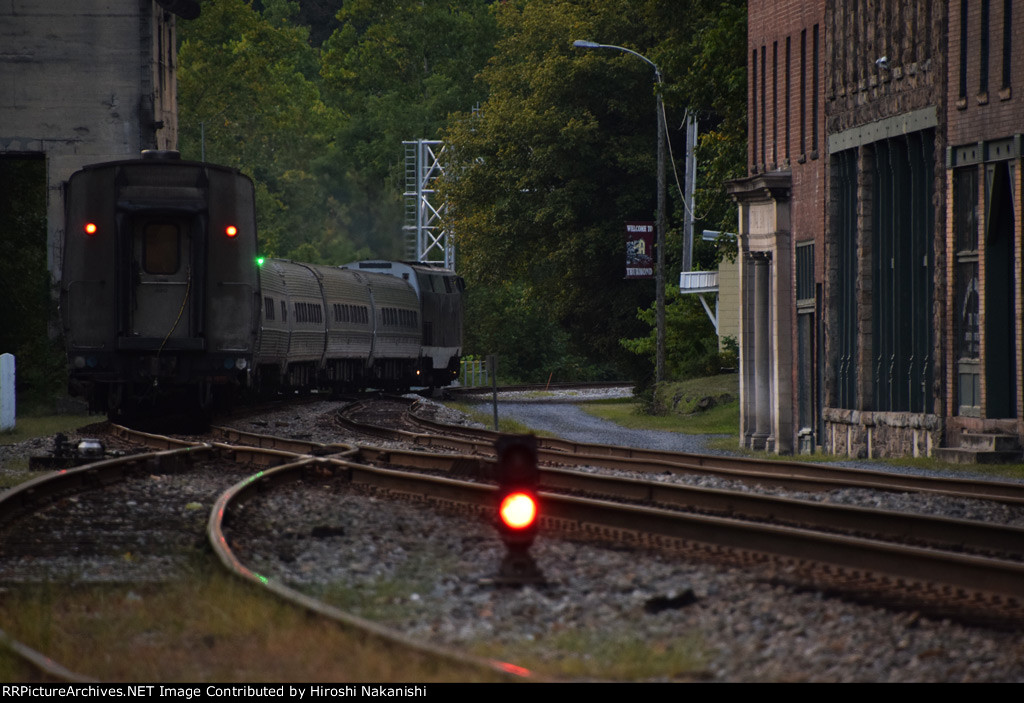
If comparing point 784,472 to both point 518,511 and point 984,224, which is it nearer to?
point 984,224

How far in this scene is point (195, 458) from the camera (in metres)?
18.9

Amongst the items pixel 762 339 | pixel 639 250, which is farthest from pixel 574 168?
pixel 762 339

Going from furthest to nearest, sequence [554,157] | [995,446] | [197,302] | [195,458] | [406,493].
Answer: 1. [554,157]
2. [197,302]
3. [995,446]
4. [195,458]
5. [406,493]

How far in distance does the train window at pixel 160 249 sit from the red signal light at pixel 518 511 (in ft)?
50.4

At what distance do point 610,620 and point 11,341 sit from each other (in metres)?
28.1

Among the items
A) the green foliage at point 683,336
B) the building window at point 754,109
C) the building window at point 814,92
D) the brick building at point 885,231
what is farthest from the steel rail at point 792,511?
the green foliage at point 683,336

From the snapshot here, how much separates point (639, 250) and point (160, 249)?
18363 millimetres

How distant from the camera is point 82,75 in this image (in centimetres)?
3625

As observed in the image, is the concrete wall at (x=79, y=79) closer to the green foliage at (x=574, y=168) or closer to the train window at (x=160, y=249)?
the train window at (x=160, y=249)

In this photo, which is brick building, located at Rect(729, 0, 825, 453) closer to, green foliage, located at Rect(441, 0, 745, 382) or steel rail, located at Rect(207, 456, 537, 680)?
steel rail, located at Rect(207, 456, 537, 680)

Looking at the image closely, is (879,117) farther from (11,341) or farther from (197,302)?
(11,341)

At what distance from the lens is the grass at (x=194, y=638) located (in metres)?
7.17
